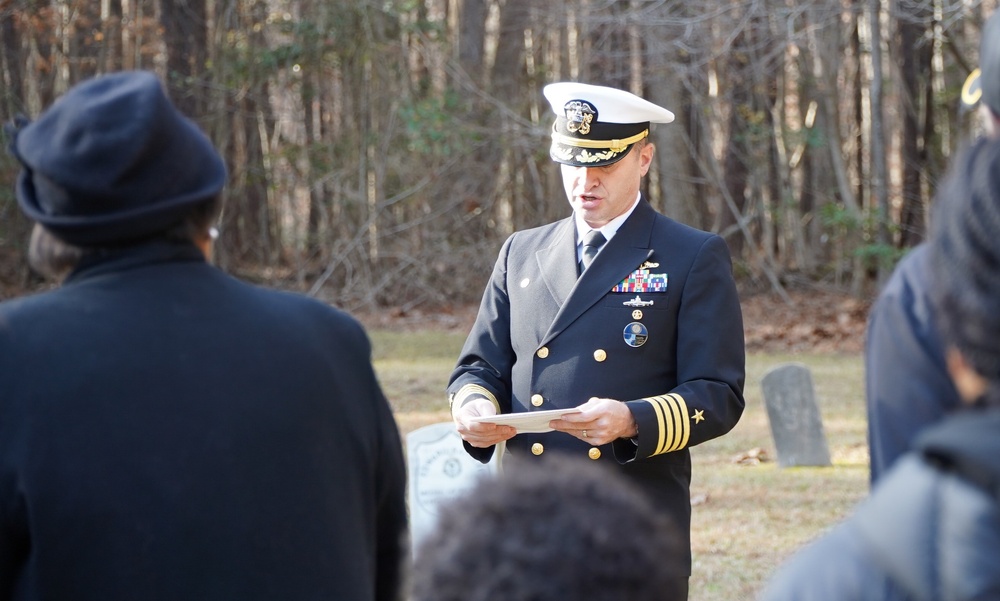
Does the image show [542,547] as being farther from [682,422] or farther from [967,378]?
[682,422]

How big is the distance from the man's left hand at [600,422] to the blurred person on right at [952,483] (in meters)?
1.77

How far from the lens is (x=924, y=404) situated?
167cm

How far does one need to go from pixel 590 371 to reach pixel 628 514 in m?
2.01

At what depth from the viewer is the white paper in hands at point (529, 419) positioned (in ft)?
10.1

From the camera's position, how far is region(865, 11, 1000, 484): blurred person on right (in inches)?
65.7

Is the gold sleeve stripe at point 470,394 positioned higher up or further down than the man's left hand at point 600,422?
further down

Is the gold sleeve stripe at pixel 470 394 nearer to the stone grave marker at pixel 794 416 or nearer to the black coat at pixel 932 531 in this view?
the black coat at pixel 932 531

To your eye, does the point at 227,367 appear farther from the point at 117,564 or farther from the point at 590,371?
the point at 590,371

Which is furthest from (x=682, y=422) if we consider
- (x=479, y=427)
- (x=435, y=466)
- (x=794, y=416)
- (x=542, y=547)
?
(x=794, y=416)

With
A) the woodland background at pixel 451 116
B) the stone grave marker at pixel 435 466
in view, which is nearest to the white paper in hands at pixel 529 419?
the stone grave marker at pixel 435 466

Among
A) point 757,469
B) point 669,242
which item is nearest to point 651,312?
point 669,242

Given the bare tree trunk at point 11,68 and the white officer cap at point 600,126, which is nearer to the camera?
the white officer cap at point 600,126

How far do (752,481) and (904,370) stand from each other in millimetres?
6546

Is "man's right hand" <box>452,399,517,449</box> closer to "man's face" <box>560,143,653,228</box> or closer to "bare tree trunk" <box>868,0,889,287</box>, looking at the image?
"man's face" <box>560,143,653,228</box>
